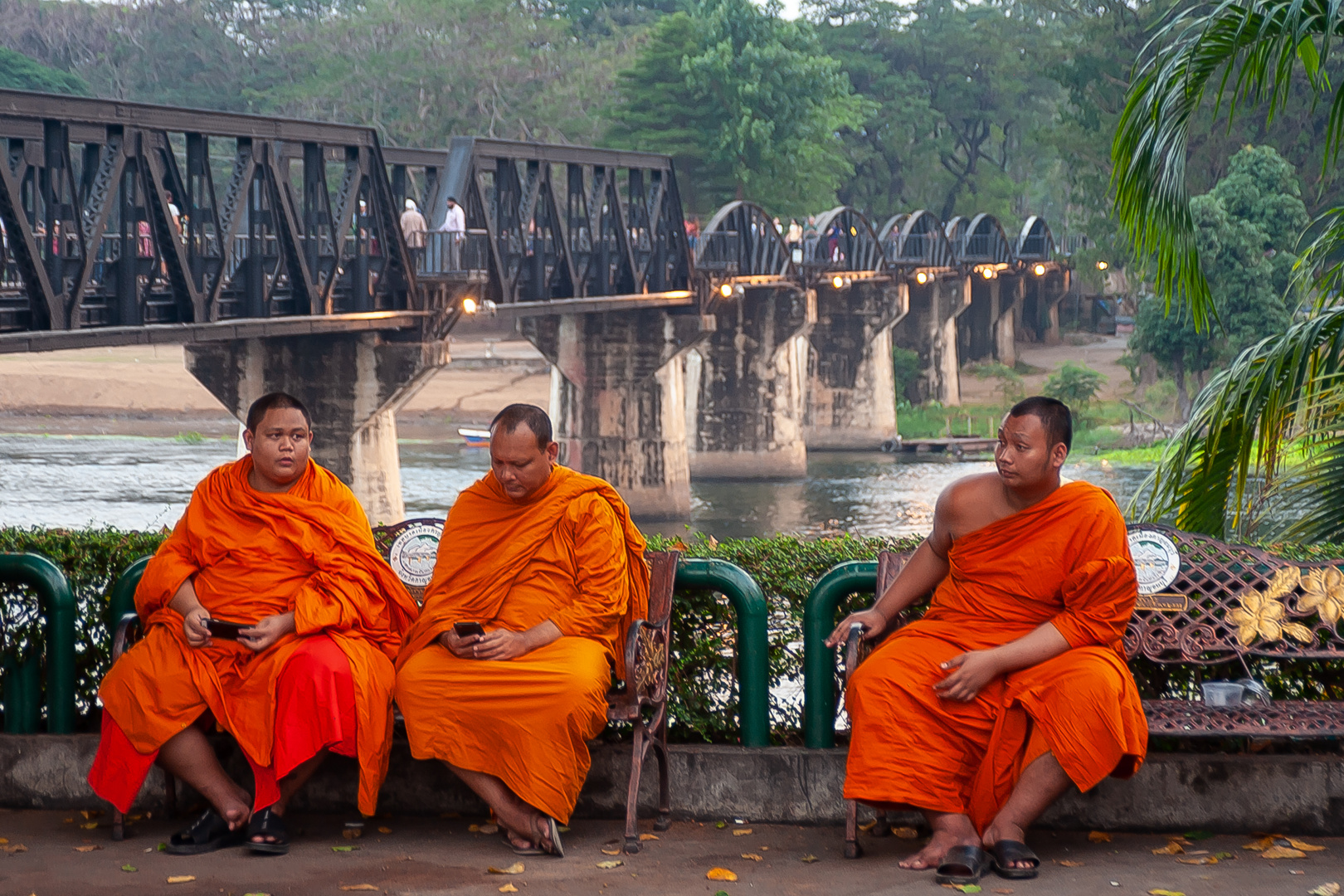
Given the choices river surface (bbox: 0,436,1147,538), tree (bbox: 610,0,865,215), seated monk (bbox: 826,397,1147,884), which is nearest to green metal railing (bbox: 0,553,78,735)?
seated monk (bbox: 826,397,1147,884)

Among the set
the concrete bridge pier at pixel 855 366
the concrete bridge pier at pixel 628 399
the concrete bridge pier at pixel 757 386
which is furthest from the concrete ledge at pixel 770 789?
the concrete bridge pier at pixel 855 366

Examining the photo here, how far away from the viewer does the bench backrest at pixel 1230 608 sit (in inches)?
184

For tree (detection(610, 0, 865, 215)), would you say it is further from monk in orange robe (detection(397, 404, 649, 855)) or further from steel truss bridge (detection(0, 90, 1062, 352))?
monk in orange robe (detection(397, 404, 649, 855))

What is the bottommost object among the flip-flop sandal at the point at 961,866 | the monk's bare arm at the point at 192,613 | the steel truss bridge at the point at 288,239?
the flip-flop sandal at the point at 961,866

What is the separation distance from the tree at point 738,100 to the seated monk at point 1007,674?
37980 mm

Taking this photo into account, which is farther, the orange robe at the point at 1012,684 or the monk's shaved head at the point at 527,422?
the monk's shaved head at the point at 527,422

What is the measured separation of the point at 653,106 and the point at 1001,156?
874 inches

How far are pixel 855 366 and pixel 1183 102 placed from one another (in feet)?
119

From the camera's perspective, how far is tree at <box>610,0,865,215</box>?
41938mm

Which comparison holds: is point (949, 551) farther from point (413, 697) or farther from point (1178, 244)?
point (1178, 244)

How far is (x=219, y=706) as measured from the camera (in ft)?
14.7

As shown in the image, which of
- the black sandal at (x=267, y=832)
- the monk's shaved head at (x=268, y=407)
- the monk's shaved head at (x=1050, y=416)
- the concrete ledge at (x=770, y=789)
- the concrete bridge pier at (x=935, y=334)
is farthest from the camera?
the concrete bridge pier at (x=935, y=334)

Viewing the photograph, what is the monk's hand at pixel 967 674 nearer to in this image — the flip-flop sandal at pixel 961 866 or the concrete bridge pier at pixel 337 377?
the flip-flop sandal at pixel 961 866

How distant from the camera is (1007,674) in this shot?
430 centimetres
